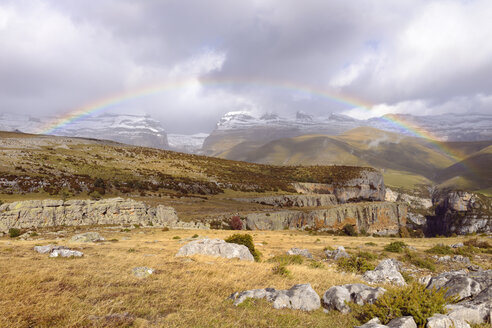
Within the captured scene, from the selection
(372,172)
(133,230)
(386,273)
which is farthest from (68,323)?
(372,172)

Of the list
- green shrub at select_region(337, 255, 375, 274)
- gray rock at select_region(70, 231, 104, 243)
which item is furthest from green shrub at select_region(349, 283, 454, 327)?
gray rock at select_region(70, 231, 104, 243)

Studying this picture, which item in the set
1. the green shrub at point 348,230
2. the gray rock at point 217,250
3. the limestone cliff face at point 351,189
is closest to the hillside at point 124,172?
the limestone cliff face at point 351,189

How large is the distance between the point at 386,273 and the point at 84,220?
30452 mm

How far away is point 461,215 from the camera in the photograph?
13075 centimetres

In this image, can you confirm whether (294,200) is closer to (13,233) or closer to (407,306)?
(13,233)

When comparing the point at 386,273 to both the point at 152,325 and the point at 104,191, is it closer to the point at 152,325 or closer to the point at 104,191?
the point at 152,325

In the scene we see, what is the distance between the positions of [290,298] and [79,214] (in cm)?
2936

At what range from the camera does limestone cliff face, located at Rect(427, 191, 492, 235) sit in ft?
394

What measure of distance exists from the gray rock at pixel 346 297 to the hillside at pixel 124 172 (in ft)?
133

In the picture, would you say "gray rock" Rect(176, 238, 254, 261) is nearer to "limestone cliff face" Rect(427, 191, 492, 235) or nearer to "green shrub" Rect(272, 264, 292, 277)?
"green shrub" Rect(272, 264, 292, 277)

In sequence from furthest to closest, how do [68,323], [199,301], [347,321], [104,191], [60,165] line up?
[60,165], [104,191], [199,301], [347,321], [68,323]

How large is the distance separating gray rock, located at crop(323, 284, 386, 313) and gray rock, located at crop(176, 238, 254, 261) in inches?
333

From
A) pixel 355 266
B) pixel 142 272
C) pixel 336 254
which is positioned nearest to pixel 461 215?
pixel 336 254

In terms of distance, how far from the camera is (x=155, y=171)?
66.3m
